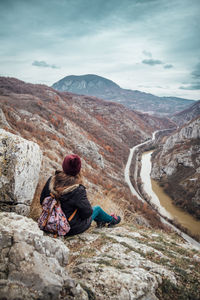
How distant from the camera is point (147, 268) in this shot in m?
3.11

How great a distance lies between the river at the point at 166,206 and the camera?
35.8m

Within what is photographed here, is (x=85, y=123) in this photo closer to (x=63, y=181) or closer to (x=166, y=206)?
(x=166, y=206)

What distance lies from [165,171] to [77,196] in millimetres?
61326

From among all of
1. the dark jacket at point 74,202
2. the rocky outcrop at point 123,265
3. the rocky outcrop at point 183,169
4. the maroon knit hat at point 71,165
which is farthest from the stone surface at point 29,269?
the rocky outcrop at point 183,169

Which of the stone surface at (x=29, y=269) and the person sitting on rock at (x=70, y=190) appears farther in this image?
the person sitting on rock at (x=70, y=190)

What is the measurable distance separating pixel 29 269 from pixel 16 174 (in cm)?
275

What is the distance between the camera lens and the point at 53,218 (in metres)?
3.23

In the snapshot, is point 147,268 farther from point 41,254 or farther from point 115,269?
point 41,254

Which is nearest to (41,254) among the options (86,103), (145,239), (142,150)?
(145,239)

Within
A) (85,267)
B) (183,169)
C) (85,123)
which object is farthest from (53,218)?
(85,123)

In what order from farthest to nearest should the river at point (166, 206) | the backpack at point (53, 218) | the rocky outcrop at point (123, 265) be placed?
the river at point (166, 206)
the backpack at point (53, 218)
the rocky outcrop at point (123, 265)

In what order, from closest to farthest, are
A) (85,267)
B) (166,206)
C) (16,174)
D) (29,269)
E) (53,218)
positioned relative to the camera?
(29,269) < (85,267) < (53,218) < (16,174) < (166,206)

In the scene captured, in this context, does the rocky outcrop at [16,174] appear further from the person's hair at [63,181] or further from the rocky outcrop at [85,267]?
the person's hair at [63,181]

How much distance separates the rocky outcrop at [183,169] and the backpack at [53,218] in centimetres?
4462
